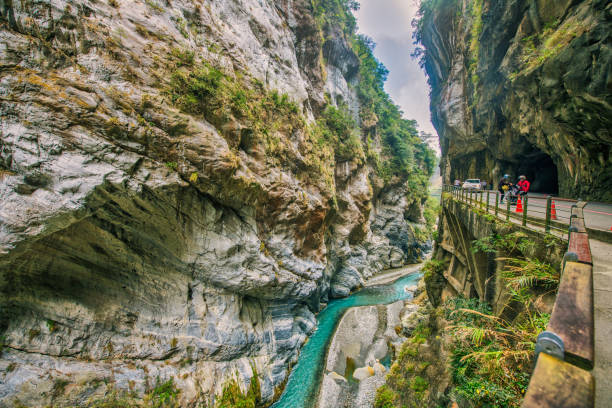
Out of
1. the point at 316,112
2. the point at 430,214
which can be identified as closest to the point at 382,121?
the point at 316,112

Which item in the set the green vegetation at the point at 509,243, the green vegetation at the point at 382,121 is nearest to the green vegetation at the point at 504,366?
the green vegetation at the point at 509,243

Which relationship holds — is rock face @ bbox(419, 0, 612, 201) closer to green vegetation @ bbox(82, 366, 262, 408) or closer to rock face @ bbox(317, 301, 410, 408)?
rock face @ bbox(317, 301, 410, 408)

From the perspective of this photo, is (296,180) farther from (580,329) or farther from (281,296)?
(580,329)

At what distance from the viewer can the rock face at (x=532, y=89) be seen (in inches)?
280

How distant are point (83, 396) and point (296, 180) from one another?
1059 cm

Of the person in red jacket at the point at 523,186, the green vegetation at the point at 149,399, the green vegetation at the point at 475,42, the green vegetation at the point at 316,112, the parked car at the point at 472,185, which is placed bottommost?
the green vegetation at the point at 149,399

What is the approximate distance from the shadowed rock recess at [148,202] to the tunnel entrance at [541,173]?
51.6 feet

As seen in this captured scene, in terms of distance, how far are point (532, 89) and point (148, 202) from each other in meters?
16.0

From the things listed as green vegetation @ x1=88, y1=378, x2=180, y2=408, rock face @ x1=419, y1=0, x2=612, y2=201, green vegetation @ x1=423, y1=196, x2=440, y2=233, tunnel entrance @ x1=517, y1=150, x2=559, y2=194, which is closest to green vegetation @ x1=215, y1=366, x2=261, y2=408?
green vegetation @ x1=88, y1=378, x2=180, y2=408

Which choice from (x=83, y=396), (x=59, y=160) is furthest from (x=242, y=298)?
(x=59, y=160)

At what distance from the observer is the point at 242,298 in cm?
1033

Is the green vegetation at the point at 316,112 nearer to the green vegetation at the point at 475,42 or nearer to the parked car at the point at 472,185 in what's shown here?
the parked car at the point at 472,185

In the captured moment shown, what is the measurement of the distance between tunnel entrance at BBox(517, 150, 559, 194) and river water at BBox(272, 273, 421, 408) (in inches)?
502

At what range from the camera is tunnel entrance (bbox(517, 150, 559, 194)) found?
16609 mm
